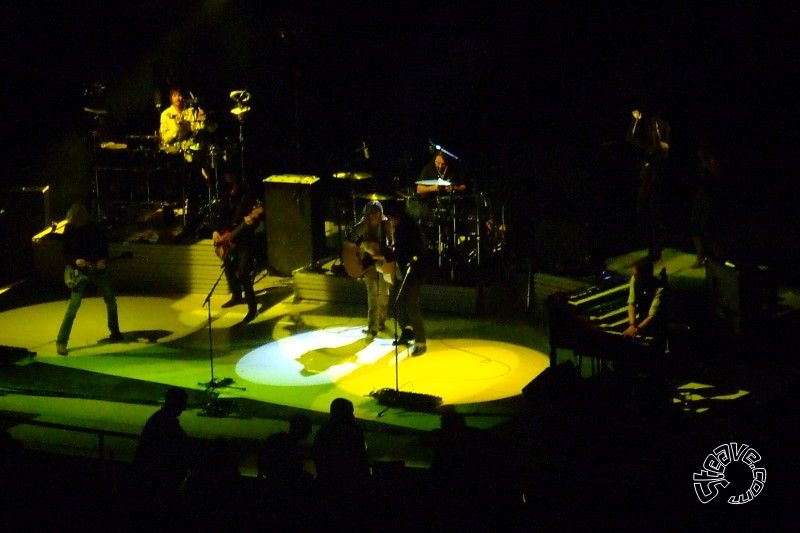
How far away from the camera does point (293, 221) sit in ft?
55.4

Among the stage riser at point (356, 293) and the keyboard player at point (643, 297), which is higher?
the keyboard player at point (643, 297)

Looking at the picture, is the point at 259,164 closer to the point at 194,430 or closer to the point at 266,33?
the point at 266,33

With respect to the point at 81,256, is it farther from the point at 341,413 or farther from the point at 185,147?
the point at 341,413

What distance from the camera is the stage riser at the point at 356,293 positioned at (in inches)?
593

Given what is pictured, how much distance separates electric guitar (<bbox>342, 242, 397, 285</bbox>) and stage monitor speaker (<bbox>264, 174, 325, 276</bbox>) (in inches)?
126

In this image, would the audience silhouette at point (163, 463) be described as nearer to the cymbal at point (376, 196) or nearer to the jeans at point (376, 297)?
the jeans at point (376, 297)

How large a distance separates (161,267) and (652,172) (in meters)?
7.36

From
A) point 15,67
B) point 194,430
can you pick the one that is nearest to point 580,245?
point 194,430

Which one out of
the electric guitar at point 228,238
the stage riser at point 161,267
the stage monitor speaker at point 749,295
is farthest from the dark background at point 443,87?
the stage monitor speaker at point 749,295

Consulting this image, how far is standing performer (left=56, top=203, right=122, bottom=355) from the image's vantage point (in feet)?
44.8

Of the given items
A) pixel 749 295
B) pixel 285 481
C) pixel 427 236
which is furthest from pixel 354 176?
pixel 285 481

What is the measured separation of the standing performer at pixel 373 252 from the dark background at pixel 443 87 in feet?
8.75

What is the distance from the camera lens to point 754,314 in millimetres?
11242

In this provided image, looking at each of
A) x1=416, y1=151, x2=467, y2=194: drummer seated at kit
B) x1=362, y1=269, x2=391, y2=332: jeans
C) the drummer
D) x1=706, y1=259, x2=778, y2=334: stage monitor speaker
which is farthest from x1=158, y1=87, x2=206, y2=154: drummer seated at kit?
x1=706, y1=259, x2=778, y2=334: stage monitor speaker
